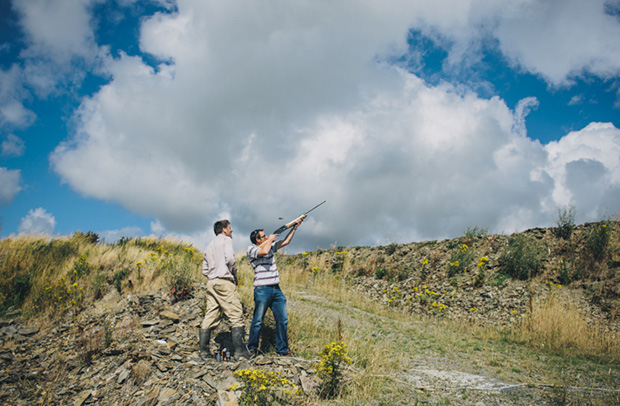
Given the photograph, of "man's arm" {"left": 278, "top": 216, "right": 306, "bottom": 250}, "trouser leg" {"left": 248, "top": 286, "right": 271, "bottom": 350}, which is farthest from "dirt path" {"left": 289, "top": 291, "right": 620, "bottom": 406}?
"man's arm" {"left": 278, "top": 216, "right": 306, "bottom": 250}

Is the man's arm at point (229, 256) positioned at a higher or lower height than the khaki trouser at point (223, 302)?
higher

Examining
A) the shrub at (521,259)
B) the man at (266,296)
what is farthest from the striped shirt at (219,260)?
the shrub at (521,259)

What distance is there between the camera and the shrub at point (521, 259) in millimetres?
12156

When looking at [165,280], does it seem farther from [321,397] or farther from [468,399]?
[468,399]

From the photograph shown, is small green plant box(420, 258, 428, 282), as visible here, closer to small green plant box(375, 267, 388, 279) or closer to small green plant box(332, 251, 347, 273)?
small green plant box(375, 267, 388, 279)

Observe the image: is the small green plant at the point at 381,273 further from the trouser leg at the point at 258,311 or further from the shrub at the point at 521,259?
the trouser leg at the point at 258,311

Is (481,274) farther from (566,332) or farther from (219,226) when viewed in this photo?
(219,226)

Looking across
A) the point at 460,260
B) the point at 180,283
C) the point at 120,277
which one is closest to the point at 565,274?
the point at 460,260

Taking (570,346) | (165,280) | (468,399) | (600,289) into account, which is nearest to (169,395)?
(468,399)

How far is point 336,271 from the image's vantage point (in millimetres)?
17734

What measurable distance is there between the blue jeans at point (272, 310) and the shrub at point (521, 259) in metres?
10.9

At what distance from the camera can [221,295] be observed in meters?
5.18

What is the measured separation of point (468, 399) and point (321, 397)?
6.85 ft

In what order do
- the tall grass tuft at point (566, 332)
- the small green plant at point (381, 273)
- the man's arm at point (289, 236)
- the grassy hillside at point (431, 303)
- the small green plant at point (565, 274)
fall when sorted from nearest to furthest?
the grassy hillside at point (431, 303) → the man's arm at point (289, 236) → the tall grass tuft at point (566, 332) → the small green plant at point (565, 274) → the small green plant at point (381, 273)
